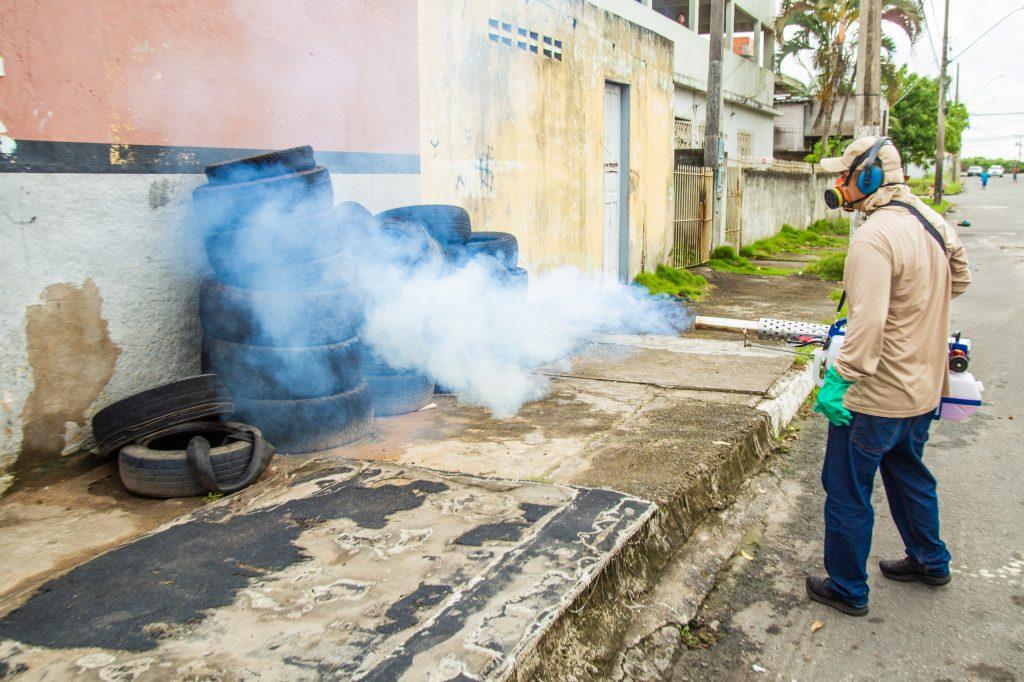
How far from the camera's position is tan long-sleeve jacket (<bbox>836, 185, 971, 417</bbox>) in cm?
336

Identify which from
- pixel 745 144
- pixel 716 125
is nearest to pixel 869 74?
pixel 716 125

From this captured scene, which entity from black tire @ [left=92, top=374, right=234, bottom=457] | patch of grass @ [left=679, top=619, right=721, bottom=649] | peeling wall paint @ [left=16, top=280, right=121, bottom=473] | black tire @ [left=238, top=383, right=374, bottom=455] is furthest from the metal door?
patch of grass @ [left=679, top=619, right=721, bottom=649]

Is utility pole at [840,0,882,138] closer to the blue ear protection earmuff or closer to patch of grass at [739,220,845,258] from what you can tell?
patch of grass at [739,220,845,258]

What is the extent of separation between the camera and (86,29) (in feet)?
15.2

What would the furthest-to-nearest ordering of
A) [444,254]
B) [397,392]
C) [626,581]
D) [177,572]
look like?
[444,254] → [397,392] → [626,581] → [177,572]

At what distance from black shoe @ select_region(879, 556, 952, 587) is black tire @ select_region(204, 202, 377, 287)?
365 centimetres

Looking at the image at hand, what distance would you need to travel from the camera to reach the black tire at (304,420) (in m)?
4.91

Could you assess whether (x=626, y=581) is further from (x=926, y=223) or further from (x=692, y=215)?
(x=692, y=215)

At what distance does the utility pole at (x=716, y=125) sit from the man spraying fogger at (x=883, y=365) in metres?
13.2

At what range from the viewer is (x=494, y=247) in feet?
24.4

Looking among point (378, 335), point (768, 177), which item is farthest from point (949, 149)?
point (378, 335)

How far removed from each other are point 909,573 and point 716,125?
14099 mm

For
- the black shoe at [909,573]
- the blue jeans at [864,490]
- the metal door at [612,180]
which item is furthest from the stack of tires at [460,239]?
the metal door at [612,180]

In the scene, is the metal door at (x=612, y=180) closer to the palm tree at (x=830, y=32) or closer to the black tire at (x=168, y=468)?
the black tire at (x=168, y=468)
